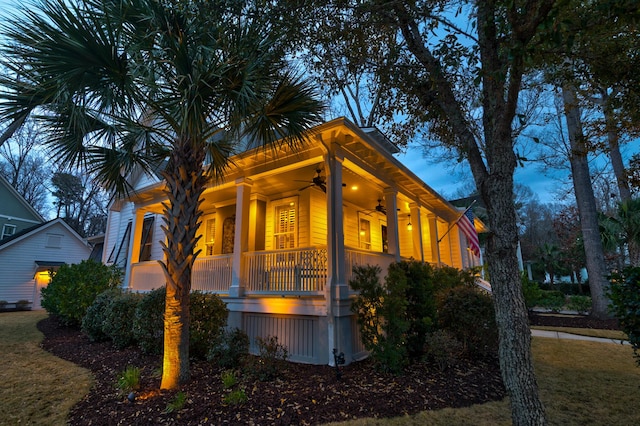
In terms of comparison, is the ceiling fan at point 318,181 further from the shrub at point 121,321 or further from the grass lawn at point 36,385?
the grass lawn at point 36,385

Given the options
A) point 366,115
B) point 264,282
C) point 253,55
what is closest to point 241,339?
point 264,282

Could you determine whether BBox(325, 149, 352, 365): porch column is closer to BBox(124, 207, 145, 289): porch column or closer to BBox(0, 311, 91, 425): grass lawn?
BBox(0, 311, 91, 425): grass lawn

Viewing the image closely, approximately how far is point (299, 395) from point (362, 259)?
3388mm

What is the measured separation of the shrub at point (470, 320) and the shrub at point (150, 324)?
579 centimetres

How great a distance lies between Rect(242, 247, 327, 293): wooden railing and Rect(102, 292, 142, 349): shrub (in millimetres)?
2737

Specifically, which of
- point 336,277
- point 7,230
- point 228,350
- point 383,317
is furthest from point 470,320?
point 7,230

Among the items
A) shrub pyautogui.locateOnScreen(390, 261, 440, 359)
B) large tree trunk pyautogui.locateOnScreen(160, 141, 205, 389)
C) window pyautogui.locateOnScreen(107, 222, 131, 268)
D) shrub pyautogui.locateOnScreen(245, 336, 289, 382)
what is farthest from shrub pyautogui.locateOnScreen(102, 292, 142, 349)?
window pyautogui.locateOnScreen(107, 222, 131, 268)

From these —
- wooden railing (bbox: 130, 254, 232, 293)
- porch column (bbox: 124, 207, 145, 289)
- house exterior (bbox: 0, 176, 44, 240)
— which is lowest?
wooden railing (bbox: 130, 254, 232, 293)

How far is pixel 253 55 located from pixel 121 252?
12.9 m

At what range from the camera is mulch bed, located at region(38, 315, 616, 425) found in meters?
3.77

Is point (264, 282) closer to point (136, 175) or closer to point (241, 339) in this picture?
point (241, 339)

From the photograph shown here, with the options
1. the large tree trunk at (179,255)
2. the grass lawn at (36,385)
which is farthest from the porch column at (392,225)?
the grass lawn at (36,385)

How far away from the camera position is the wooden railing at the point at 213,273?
799 centimetres

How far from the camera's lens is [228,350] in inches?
221
